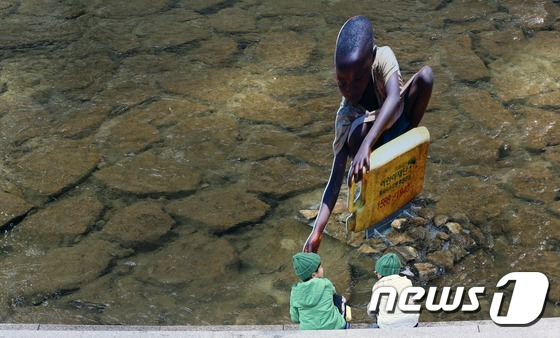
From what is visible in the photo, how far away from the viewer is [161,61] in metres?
9.56

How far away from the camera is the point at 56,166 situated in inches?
312

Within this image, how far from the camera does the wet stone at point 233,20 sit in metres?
10.1

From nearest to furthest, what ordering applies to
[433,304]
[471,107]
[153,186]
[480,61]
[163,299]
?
1. [433,304]
2. [163,299]
3. [153,186]
4. [471,107]
5. [480,61]

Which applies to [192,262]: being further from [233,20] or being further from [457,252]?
[233,20]

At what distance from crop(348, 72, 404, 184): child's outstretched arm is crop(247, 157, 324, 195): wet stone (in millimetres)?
1590

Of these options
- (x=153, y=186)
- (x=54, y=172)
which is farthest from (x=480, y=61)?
(x=54, y=172)

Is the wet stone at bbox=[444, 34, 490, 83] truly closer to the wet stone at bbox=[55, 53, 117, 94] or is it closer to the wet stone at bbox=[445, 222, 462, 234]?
the wet stone at bbox=[445, 222, 462, 234]

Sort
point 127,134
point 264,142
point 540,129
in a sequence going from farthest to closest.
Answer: point 127,134
point 264,142
point 540,129

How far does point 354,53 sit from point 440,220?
1721 millimetres

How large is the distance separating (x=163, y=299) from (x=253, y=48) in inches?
158

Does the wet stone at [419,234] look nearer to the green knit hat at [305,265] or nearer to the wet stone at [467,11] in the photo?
the green knit hat at [305,265]

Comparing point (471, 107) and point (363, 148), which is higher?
point (363, 148)

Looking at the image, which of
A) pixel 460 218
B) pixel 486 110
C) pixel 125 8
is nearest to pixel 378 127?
pixel 460 218

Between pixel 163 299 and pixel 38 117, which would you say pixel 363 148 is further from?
pixel 38 117
